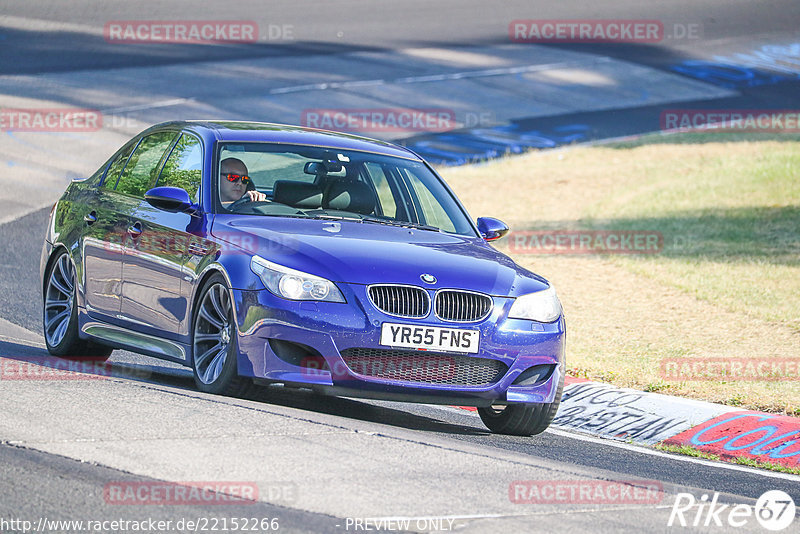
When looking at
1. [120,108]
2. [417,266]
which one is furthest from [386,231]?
[120,108]

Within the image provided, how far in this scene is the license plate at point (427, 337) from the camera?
24.2ft

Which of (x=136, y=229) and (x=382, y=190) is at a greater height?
(x=382, y=190)

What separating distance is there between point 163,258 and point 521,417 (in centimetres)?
240

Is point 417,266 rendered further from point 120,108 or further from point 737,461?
point 120,108

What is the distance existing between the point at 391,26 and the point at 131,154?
87.1 feet

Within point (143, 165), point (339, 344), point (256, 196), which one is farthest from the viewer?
point (143, 165)

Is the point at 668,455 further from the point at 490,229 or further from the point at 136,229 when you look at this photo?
the point at 136,229

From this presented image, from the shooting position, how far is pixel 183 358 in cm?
815

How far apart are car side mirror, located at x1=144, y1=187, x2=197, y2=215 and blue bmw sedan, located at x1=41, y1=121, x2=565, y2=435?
0.5 inches

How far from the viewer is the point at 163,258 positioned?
27.6 ft

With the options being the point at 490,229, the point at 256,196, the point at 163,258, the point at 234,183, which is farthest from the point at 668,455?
the point at 163,258

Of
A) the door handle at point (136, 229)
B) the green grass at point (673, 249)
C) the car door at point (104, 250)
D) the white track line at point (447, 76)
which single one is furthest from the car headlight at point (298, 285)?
the white track line at point (447, 76)

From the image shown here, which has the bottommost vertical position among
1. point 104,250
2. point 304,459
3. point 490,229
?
point 304,459

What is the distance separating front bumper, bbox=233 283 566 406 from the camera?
7348mm
